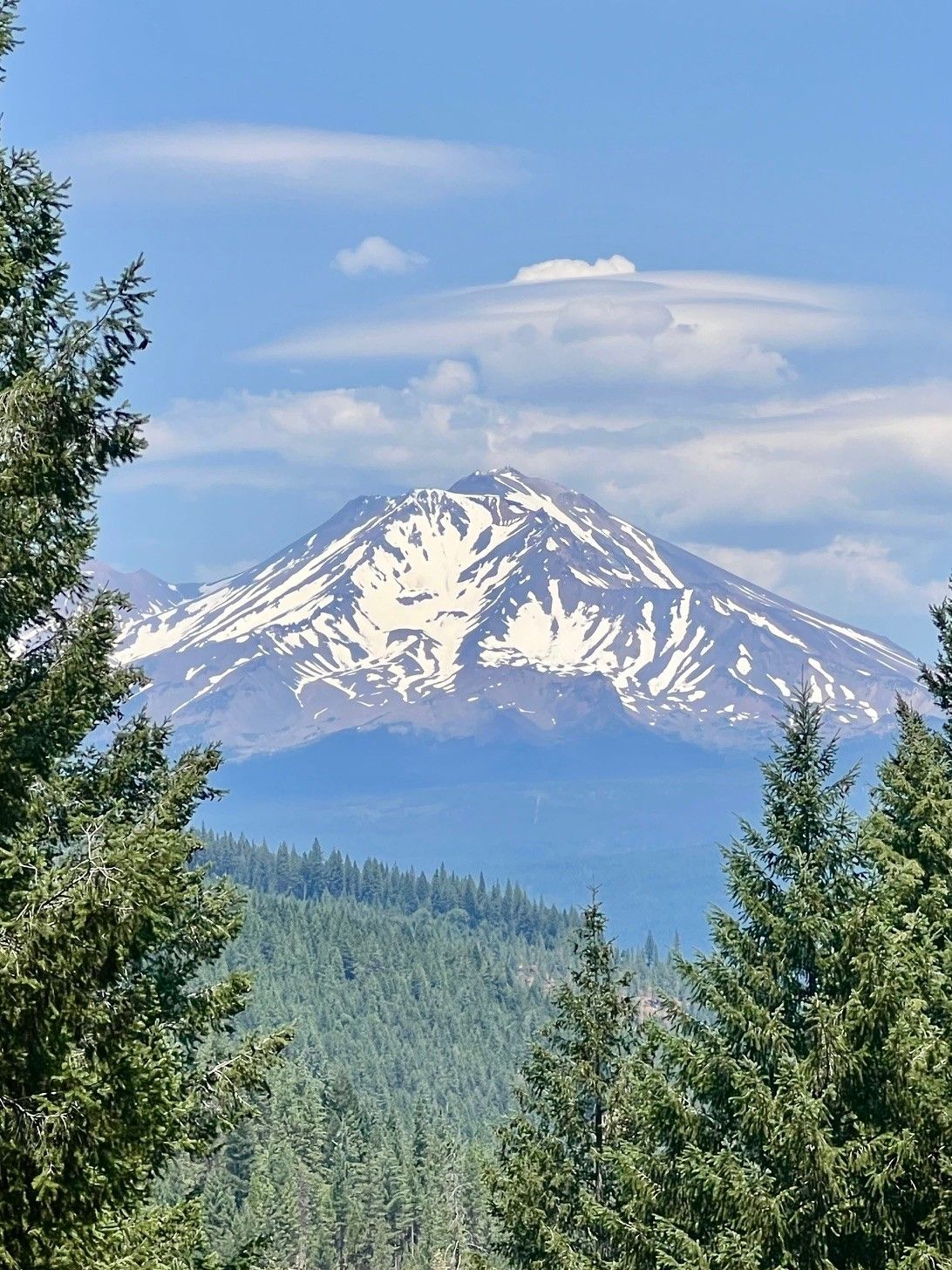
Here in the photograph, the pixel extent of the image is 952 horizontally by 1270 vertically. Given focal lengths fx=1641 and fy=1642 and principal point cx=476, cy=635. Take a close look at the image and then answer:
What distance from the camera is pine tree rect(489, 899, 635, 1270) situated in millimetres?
22094

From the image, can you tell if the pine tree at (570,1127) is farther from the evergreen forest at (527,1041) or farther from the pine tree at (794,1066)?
the pine tree at (794,1066)

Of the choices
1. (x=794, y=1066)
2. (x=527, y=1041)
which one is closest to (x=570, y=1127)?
(x=527, y=1041)

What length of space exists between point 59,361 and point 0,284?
2.28ft

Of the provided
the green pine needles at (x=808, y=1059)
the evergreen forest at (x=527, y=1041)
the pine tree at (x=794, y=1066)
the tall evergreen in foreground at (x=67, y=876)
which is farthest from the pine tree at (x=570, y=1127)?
the tall evergreen in foreground at (x=67, y=876)

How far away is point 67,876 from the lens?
9.22 metres

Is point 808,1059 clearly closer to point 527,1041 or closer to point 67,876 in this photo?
point 67,876

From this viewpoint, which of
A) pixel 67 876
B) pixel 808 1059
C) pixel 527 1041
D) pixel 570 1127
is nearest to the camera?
pixel 67 876

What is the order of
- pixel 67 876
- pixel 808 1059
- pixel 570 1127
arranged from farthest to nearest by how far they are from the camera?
pixel 570 1127
pixel 808 1059
pixel 67 876

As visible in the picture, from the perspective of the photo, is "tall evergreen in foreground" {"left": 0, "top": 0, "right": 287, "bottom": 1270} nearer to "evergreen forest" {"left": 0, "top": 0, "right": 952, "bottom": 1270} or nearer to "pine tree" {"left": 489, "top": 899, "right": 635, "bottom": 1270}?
"evergreen forest" {"left": 0, "top": 0, "right": 952, "bottom": 1270}

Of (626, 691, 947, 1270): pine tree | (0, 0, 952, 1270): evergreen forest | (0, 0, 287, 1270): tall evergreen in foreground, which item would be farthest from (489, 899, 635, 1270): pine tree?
(0, 0, 287, 1270): tall evergreen in foreground

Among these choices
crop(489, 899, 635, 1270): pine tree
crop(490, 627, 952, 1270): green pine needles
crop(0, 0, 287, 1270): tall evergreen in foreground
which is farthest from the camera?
crop(489, 899, 635, 1270): pine tree

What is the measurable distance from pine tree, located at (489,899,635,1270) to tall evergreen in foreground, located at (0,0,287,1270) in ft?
21.5

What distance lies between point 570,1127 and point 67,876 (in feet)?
47.9

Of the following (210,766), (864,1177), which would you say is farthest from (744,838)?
(210,766)
